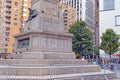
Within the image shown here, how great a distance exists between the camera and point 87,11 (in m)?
119

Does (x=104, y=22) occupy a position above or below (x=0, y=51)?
above

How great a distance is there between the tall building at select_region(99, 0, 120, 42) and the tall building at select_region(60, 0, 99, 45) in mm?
49659

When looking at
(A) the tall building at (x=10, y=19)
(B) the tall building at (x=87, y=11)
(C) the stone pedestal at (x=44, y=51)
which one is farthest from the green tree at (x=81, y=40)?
(B) the tall building at (x=87, y=11)

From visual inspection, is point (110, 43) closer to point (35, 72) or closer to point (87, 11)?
point (35, 72)

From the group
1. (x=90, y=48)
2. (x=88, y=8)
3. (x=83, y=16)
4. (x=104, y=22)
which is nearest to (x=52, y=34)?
(x=90, y=48)

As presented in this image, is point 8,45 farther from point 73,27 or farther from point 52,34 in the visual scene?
point 52,34

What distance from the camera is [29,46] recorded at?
15.2 m

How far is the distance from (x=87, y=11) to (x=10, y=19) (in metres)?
64.7

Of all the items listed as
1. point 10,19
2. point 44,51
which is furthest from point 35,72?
point 10,19

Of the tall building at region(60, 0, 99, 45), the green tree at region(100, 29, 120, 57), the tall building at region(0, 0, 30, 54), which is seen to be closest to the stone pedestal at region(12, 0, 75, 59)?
the green tree at region(100, 29, 120, 57)

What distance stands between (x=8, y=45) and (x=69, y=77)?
51520 mm

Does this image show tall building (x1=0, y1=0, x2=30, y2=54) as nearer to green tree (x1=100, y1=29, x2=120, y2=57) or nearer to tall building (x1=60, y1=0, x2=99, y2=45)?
green tree (x1=100, y1=29, x2=120, y2=57)

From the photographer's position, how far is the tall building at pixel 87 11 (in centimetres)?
11425

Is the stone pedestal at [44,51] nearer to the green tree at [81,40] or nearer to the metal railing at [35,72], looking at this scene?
the metal railing at [35,72]
